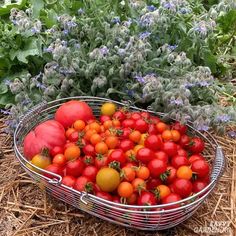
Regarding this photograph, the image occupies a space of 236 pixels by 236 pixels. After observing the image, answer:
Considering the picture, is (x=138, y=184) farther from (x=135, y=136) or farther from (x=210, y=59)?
(x=210, y=59)

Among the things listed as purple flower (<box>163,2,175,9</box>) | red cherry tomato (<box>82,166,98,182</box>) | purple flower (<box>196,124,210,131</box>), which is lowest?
red cherry tomato (<box>82,166,98,182</box>)

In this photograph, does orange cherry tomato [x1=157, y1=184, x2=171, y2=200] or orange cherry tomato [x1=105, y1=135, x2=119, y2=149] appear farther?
orange cherry tomato [x1=105, y1=135, x2=119, y2=149]

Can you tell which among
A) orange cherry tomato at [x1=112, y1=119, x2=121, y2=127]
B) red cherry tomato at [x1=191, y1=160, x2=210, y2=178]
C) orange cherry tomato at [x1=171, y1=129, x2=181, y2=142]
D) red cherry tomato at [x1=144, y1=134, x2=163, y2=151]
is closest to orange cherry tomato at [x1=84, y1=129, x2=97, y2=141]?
orange cherry tomato at [x1=112, y1=119, x2=121, y2=127]

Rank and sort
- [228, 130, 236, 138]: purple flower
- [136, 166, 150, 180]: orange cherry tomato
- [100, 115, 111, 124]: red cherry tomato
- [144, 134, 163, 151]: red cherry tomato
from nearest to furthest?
[136, 166, 150, 180]: orange cherry tomato, [144, 134, 163, 151]: red cherry tomato, [100, 115, 111, 124]: red cherry tomato, [228, 130, 236, 138]: purple flower

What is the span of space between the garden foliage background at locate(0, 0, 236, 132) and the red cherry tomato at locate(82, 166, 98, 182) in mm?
443

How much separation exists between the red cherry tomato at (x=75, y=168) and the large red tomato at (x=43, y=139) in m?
0.19

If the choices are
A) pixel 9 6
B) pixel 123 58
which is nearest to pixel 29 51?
pixel 9 6

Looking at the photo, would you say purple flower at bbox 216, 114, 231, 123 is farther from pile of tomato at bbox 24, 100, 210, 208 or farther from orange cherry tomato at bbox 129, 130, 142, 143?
orange cherry tomato at bbox 129, 130, 142, 143

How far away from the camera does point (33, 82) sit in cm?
231

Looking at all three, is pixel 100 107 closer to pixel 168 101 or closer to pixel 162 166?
pixel 168 101

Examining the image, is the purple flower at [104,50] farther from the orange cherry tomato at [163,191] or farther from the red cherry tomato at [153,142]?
the orange cherry tomato at [163,191]

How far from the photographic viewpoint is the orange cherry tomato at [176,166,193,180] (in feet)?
5.92

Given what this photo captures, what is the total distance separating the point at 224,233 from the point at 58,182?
688mm

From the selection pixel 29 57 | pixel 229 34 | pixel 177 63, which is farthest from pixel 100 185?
pixel 229 34
